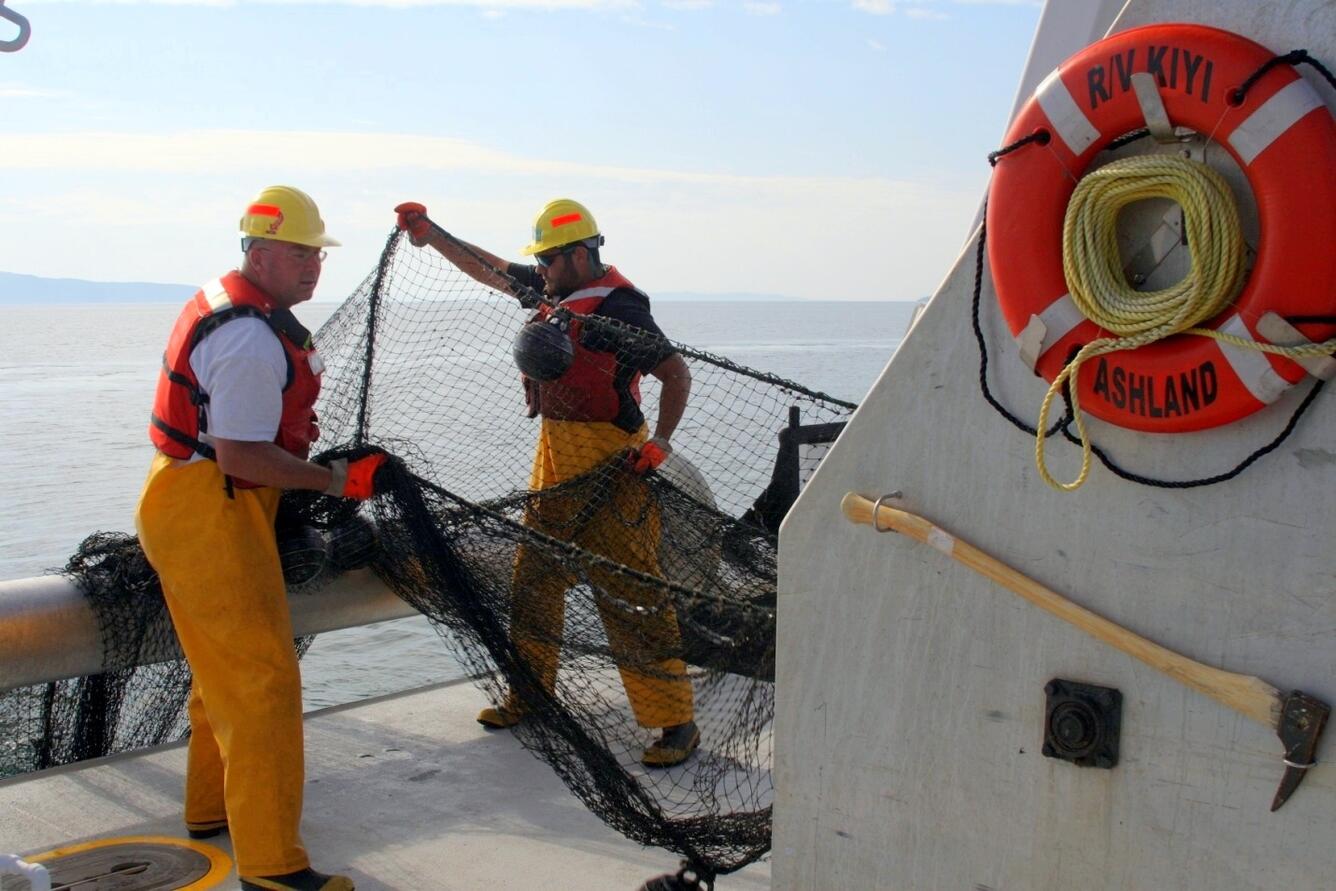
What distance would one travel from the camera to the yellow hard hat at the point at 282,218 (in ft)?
13.5

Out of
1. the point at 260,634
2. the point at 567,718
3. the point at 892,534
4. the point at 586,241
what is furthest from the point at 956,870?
the point at 586,241

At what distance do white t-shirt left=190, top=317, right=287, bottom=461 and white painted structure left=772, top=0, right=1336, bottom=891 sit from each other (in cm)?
180

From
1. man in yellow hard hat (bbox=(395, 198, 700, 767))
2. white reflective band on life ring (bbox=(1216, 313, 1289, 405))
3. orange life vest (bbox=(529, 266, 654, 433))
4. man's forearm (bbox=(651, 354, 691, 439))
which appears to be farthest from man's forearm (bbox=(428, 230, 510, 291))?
white reflective band on life ring (bbox=(1216, 313, 1289, 405))

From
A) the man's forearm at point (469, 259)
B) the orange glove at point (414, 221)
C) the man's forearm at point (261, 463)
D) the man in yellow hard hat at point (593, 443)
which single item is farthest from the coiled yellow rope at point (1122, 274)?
the orange glove at point (414, 221)

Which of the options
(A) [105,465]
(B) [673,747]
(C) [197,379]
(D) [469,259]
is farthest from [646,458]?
(A) [105,465]

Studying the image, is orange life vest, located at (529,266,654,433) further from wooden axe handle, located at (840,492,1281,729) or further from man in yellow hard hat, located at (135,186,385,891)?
wooden axe handle, located at (840,492,1281,729)

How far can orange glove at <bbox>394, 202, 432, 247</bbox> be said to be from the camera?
5375 mm

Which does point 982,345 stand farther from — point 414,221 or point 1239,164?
point 414,221

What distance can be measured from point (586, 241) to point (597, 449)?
33.8 inches

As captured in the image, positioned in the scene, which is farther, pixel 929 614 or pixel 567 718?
pixel 567 718

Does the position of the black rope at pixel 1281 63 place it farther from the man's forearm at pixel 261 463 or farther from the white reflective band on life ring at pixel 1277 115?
the man's forearm at pixel 261 463

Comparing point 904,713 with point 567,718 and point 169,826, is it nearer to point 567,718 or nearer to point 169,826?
point 567,718

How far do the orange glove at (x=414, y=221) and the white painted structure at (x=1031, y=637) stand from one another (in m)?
3.15

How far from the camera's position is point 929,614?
8.27ft
